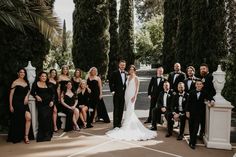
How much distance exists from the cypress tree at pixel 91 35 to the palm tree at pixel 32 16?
366 inches

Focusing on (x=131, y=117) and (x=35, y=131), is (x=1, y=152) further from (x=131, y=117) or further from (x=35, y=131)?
(x=131, y=117)

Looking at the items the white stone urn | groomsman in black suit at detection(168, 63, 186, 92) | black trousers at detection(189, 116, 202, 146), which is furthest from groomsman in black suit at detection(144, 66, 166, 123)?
the white stone urn

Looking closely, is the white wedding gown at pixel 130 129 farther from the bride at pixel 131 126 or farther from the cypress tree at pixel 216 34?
the cypress tree at pixel 216 34

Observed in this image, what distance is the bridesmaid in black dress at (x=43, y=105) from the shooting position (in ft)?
25.3

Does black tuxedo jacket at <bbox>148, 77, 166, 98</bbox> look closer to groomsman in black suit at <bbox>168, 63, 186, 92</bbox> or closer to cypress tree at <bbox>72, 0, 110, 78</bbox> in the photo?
groomsman in black suit at <bbox>168, 63, 186, 92</bbox>

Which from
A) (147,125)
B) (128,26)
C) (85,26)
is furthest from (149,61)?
(147,125)

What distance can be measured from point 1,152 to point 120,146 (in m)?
2.49

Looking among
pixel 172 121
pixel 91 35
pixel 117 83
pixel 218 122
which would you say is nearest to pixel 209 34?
pixel 117 83

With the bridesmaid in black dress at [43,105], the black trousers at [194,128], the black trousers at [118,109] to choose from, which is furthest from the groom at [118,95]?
the black trousers at [194,128]

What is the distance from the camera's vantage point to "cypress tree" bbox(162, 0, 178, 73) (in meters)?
22.7

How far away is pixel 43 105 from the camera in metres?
7.80

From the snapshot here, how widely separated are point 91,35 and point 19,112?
10888 millimetres

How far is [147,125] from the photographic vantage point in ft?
31.1

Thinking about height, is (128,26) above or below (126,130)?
above
